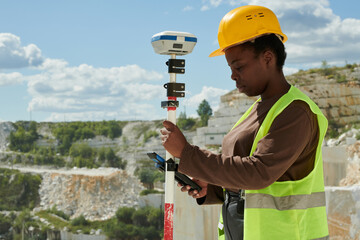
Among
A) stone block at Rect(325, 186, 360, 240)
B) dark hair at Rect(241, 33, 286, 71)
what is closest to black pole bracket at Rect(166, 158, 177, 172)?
dark hair at Rect(241, 33, 286, 71)

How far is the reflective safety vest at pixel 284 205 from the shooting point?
1.33 meters

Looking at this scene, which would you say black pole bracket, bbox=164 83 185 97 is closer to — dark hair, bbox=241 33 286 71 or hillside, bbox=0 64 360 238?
dark hair, bbox=241 33 286 71

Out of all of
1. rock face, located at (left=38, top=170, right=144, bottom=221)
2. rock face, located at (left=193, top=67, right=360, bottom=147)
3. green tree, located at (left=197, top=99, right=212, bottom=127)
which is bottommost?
rock face, located at (left=38, top=170, right=144, bottom=221)

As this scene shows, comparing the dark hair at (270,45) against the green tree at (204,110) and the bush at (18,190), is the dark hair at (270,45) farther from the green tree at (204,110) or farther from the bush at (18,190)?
the green tree at (204,110)

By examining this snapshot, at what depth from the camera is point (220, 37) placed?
1459mm

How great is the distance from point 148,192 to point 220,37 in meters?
48.7

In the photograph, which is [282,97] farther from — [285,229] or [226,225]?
[226,225]

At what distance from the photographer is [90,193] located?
2188 inches

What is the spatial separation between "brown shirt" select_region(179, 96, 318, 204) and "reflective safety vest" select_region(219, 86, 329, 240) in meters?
0.02

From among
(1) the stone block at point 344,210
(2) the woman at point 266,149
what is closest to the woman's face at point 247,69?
(2) the woman at point 266,149

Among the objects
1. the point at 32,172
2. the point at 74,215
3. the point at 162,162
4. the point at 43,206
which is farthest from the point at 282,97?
the point at 32,172

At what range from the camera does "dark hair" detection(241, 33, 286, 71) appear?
139 centimetres

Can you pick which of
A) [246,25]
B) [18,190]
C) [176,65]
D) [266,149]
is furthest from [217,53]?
[18,190]

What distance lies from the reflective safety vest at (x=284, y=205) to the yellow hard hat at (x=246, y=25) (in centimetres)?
19
